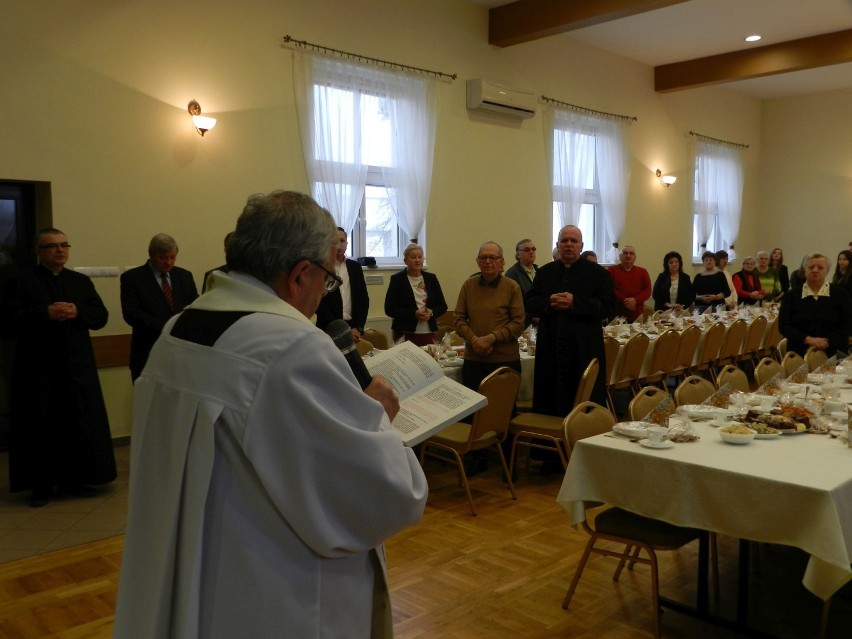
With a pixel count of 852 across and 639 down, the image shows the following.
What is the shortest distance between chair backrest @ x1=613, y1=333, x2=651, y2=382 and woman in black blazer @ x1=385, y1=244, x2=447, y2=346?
5.17ft

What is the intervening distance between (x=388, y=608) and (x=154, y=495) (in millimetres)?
538

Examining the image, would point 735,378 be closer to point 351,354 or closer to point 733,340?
point 733,340

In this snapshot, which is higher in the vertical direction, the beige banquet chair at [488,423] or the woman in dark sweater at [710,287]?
the woman in dark sweater at [710,287]

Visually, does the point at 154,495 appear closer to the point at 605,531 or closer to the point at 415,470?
the point at 415,470

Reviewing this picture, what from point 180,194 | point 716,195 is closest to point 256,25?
point 180,194

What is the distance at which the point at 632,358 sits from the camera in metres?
6.67

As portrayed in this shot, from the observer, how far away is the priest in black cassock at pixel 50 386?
15.8ft

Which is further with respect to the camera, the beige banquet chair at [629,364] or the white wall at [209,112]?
the beige banquet chair at [629,364]

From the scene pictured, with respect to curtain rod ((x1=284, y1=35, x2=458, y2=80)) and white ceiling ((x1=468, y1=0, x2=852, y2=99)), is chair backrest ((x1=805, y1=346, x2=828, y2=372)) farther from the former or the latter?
white ceiling ((x1=468, y1=0, x2=852, y2=99))

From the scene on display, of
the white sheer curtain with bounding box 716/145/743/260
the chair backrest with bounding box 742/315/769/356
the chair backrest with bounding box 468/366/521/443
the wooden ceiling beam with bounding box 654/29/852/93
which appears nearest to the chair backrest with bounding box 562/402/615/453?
the chair backrest with bounding box 468/366/521/443

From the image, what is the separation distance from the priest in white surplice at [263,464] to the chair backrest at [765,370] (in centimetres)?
429

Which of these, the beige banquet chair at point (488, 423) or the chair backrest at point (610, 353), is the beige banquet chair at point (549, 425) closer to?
the beige banquet chair at point (488, 423)

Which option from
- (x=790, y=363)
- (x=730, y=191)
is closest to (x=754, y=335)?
(x=790, y=363)

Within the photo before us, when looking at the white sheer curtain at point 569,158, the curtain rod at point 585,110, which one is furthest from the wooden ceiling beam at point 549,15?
the white sheer curtain at point 569,158
